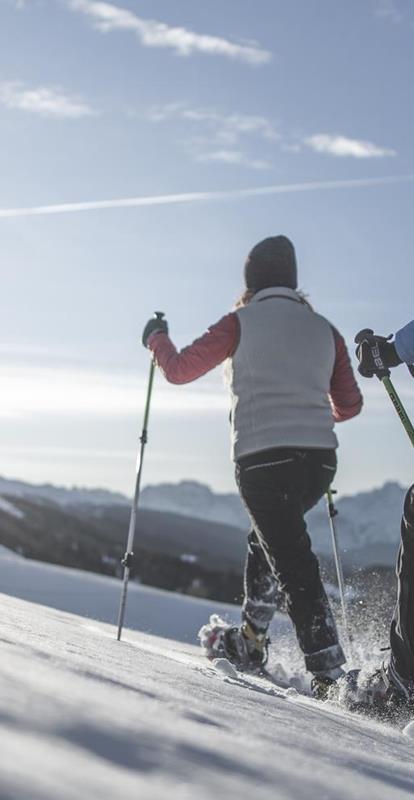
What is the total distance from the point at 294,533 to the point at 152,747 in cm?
291

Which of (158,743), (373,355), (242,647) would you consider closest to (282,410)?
(373,355)

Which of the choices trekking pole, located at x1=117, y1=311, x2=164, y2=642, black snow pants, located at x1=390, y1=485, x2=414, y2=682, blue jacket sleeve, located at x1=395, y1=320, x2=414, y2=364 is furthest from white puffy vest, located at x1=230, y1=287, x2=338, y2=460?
black snow pants, located at x1=390, y1=485, x2=414, y2=682

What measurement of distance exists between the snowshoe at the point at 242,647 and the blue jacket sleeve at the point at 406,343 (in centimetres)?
217

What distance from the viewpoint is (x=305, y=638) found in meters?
4.00

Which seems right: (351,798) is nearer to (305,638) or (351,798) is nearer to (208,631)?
(305,638)

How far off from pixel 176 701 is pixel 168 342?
3.00m

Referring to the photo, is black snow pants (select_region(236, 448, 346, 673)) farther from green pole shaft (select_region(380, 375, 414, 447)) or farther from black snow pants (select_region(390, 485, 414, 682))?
black snow pants (select_region(390, 485, 414, 682))

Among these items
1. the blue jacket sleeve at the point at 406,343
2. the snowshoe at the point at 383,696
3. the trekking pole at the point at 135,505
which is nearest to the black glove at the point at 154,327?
the trekking pole at the point at 135,505

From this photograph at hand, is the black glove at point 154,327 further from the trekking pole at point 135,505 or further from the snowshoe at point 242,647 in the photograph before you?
the snowshoe at point 242,647

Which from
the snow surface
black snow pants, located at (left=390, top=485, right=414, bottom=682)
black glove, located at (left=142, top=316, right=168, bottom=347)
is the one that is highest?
black glove, located at (left=142, top=316, right=168, bottom=347)

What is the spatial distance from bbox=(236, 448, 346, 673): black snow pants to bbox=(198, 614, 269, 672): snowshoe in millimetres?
909

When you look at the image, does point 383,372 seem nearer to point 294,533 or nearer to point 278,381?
point 278,381

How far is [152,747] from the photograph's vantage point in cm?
119

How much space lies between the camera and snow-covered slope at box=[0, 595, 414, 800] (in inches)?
38.5
